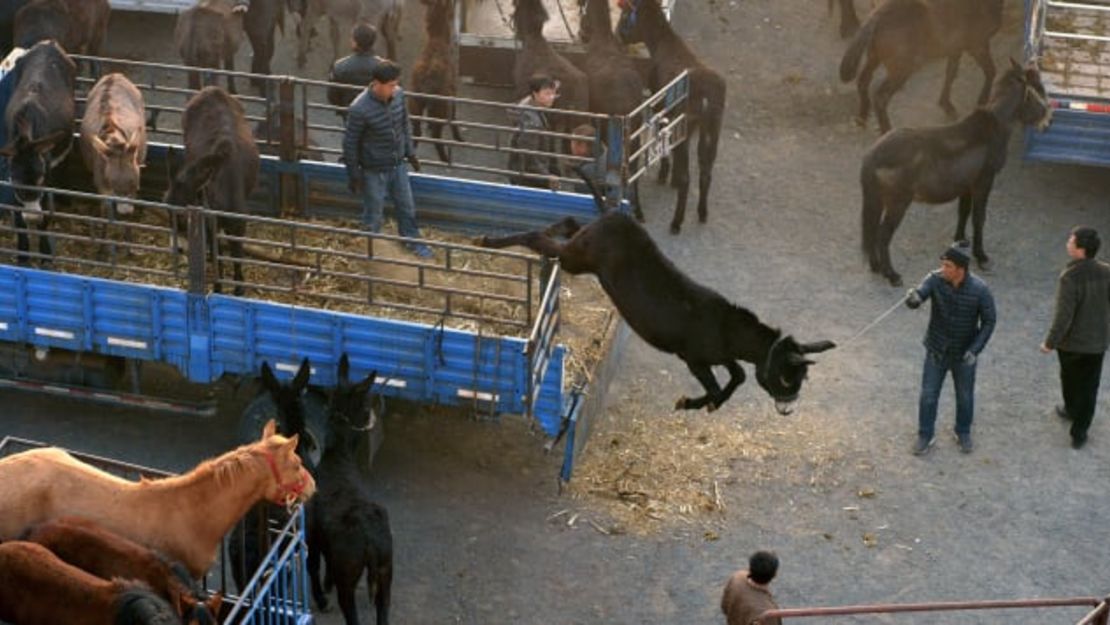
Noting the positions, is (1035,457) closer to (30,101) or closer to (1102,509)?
(1102,509)

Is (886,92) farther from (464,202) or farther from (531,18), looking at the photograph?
(464,202)

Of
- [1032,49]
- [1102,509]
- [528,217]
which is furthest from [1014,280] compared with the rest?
[528,217]

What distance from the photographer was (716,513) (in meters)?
12.7

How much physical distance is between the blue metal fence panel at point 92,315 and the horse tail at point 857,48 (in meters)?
8.41

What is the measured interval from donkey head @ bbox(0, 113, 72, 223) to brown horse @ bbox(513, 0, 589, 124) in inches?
174

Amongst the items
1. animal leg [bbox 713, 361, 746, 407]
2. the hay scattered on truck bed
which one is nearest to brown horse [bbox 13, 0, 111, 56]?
the hay scattered on truck bed

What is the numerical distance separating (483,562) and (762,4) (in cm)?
1060

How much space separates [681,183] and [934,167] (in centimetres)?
225

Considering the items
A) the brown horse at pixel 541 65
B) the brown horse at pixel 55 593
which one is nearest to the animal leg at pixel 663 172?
the brown horse at pixel 541 65

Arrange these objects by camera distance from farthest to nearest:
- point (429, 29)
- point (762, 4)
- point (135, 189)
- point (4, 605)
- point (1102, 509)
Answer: point (762, 4)
point (429, 29)
point (135, 189)
point (1102, 509)
point (4, 605)

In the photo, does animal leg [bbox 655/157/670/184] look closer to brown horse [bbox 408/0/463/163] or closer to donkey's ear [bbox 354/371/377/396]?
brown horse [bbox 408/0/463/163]

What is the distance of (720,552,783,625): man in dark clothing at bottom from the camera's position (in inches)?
390

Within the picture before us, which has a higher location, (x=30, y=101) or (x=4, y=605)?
(x=30, y=101)

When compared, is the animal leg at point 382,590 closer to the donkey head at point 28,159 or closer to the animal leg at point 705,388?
the animal leg at point 705,388
